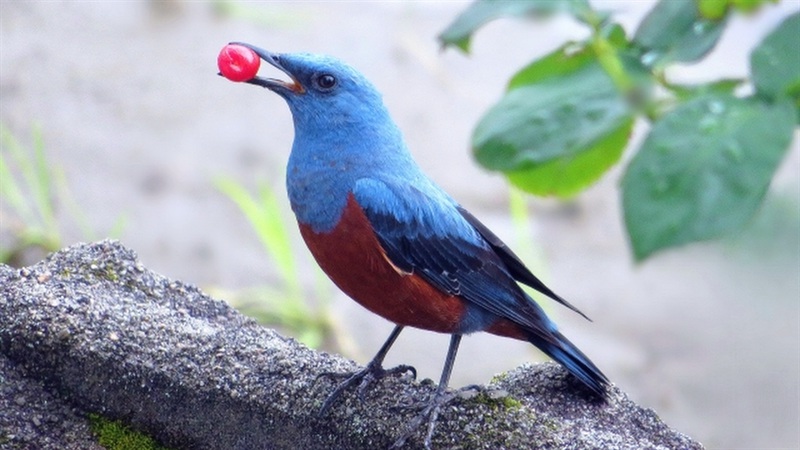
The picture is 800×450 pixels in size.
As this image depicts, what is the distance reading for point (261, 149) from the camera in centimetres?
554

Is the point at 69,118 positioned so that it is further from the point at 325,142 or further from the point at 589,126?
the point at 589,126

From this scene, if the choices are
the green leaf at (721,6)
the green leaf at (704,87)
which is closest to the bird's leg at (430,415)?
the green leaf at (704,87)

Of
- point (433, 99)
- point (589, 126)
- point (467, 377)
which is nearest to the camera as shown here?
point (589, 126)

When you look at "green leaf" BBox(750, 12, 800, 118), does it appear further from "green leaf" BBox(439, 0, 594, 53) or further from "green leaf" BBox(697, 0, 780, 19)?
"green leaf" BBox(439, 0, 594, 53)

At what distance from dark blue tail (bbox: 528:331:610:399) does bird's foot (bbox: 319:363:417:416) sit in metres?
0.32

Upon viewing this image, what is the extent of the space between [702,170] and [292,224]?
12.3 ft

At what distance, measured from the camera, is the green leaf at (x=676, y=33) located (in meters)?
1.61

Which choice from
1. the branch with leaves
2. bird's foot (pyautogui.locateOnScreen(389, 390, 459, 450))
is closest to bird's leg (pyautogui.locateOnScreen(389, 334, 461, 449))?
bird's foot (pyautogui.locateOnScreen(389, 390, 459, 450))

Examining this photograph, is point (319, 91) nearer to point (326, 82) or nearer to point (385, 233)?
point (326, 82)

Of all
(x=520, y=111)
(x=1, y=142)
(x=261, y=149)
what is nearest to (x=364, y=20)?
(x=261, y=149)

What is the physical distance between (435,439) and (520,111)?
2.44ft

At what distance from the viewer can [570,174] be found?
5.83 ft

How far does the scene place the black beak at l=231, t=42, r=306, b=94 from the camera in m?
2.11

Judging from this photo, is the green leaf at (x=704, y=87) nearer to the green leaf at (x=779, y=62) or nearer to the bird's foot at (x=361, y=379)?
the green leaf at (x=779, y=62)
